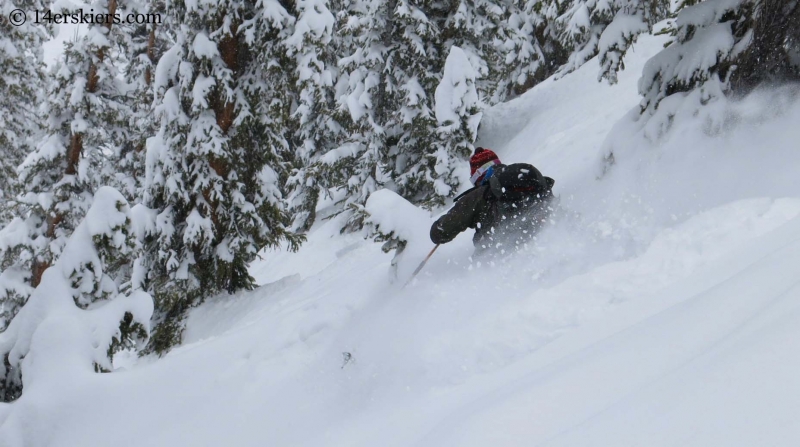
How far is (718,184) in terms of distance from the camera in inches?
220

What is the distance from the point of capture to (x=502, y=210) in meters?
5.87

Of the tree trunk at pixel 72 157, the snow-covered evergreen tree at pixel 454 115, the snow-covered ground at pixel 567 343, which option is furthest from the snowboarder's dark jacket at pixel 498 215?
the tree trunk at pixel 72 157

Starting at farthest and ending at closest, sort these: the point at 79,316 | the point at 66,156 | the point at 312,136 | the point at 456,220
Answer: the point at 312,136 < the point at 66,156 < the point at 456,220 < the point at 79,316

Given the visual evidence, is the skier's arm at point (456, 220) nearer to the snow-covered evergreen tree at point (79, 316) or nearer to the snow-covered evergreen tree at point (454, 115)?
the snow-covered evergreen tree at point (79, 316)

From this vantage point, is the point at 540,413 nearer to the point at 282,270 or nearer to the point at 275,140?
the point at 275,140

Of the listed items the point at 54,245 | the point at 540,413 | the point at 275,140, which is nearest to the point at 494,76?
the point at 275,140

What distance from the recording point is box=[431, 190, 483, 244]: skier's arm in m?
5.71

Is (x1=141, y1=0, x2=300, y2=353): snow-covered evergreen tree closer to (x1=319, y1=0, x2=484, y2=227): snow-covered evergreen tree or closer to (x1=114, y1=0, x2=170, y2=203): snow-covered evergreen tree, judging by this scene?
(x1=319, y1=0, x2=484, y2=227): snow-covered evergreen tree

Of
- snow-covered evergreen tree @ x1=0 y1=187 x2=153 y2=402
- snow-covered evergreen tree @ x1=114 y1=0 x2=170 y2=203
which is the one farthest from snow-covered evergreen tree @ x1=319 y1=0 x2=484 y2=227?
snow-covered evergreen tree @ x1=0 y1=187 x2=153 y2=402

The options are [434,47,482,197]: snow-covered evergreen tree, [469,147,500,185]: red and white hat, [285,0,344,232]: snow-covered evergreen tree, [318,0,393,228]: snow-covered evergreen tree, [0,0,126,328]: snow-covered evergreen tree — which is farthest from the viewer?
[285,0,344,232]: snow-covered evergreen tree

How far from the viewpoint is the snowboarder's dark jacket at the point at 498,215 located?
19.0ft

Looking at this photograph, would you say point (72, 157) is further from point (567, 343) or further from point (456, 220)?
point (567, 343)

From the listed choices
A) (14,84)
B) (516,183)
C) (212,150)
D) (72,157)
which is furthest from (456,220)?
(14,84)

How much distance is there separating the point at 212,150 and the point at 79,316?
16.1 feet
